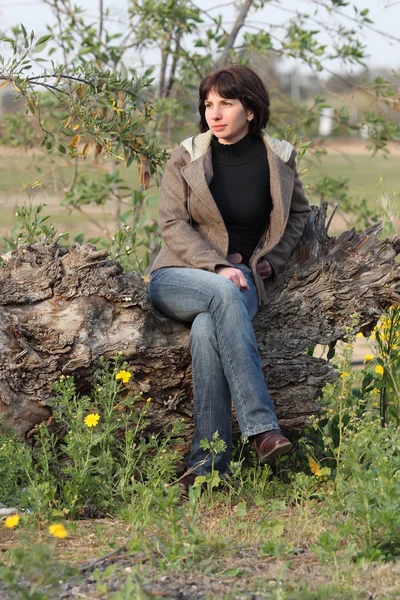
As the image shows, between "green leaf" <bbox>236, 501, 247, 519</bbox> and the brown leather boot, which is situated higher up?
the brown leather boot

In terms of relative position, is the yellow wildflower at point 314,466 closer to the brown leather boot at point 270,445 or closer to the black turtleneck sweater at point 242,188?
the brown leather boot at point 270,445

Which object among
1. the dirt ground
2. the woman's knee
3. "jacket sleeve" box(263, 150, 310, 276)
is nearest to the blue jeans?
the woman's knee

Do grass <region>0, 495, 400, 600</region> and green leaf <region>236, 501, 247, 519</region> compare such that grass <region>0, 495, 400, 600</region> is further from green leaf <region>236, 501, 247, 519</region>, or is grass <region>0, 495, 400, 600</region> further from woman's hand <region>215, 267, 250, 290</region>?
woman's hand <region>215, 267, 250, 290</region>

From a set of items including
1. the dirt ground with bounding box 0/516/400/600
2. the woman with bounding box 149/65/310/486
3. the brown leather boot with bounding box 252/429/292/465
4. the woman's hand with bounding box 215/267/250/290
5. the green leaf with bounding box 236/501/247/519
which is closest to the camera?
the dirt ground with bounding box 0/516/400/600

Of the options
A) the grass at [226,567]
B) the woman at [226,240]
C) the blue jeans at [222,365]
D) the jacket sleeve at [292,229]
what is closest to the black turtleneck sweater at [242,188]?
the woman at [226,240]

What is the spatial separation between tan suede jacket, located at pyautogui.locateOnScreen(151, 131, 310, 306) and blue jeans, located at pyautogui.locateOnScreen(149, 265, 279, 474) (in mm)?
219

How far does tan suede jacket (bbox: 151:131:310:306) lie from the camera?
435 cm

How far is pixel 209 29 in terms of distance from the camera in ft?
22.9

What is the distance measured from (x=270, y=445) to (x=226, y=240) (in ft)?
3.51

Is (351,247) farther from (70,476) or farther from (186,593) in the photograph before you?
(186,593)

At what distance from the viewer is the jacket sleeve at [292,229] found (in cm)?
450

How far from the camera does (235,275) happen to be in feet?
13.8

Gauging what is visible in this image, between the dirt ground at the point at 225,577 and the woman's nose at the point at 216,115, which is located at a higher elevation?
the woman's nose at the point at 216,115

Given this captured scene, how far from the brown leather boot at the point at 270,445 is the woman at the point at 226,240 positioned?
17 mm
